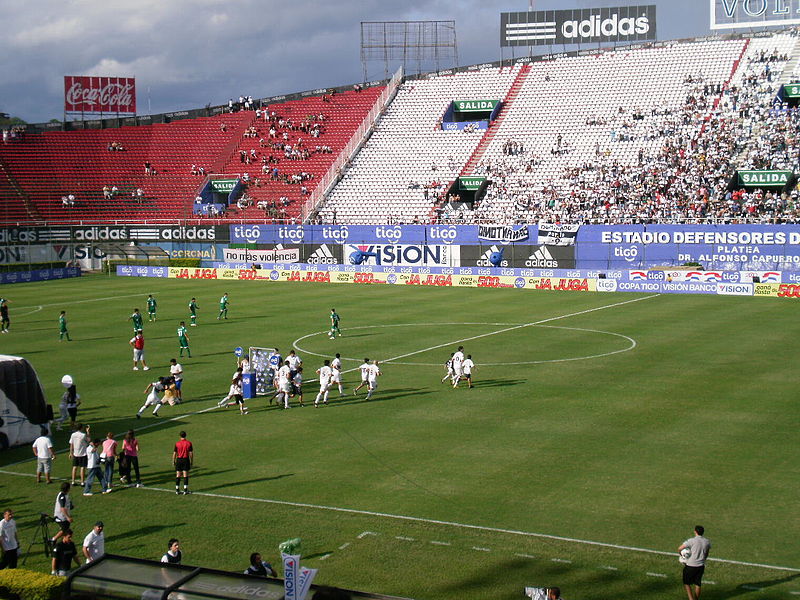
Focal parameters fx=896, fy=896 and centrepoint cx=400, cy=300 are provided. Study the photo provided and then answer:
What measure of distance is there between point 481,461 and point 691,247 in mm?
48095

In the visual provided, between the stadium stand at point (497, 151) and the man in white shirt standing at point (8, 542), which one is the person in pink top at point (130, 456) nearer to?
the man in white shirt standing at point (8, 542)

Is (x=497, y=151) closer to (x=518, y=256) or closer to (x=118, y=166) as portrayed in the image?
(x=518, y=256)

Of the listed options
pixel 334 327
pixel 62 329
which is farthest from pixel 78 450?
pixel 62 329

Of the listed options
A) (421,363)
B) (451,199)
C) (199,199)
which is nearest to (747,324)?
(421,363)

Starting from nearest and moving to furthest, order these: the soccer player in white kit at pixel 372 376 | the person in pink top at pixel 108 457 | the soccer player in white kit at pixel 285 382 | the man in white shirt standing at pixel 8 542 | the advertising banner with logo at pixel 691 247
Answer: the man in white shirt standing at pixel 8 542, the person in pink top at pixel 108 457, the soccer player in white kit at pixel 285 382, the soccer player in white kit at pixel 372 376, the advertising banner with logo at pixel 691 247

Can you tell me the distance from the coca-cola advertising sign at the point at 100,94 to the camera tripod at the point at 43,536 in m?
95.6

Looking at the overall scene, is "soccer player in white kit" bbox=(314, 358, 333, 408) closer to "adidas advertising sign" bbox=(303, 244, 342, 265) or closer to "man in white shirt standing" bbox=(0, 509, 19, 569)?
"man in white shirt standing" bbox=(0, 509, 19, 569)

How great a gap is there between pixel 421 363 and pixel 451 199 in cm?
4820

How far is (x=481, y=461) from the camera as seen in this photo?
21.6 metres

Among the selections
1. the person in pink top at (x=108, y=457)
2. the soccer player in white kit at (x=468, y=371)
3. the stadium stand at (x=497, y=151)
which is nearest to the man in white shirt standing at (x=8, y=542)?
the person in pink top at (x=108, y=457)

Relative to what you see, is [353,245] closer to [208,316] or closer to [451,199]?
[451,199]

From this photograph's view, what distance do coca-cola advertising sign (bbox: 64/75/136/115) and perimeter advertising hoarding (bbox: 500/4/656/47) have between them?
146ft

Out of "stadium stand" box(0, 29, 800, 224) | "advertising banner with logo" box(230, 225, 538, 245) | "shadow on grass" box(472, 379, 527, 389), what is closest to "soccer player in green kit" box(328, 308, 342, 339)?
"shadow on grass" box(472, 379, 527, 389)

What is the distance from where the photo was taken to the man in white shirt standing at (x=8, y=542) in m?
15.5
